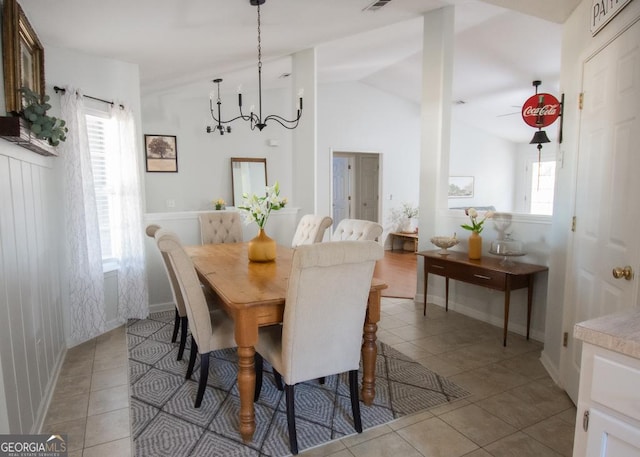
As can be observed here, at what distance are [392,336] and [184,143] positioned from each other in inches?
185

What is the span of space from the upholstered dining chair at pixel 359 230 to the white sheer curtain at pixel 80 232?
2.16m

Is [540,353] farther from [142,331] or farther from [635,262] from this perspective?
[142,331]

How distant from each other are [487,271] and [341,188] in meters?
5.04

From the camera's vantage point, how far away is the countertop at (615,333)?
3.37 ft

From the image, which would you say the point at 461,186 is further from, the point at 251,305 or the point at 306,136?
the point at 251,305

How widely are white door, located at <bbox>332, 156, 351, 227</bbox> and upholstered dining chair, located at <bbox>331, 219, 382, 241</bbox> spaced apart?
4.78m

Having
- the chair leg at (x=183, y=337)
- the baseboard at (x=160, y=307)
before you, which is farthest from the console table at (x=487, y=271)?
the baseboard at (x=160, y=307)

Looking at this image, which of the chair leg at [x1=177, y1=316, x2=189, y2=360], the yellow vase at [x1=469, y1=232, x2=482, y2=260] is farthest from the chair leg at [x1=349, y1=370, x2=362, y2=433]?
the yellow vase at [x1=469, y1=232, x2=482, y2=260]

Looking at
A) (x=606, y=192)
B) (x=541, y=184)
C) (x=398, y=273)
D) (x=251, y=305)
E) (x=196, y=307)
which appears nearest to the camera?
(x=251, y=305)

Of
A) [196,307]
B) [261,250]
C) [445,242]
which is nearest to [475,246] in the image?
[445,242]

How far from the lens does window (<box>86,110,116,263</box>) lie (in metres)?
3.64

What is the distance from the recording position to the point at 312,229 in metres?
3.79

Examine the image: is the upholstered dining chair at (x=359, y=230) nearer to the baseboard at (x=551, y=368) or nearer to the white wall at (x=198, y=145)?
A: the baseboard at (x=551, y=368)

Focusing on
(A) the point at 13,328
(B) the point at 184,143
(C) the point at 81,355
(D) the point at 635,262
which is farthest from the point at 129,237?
(D) the point at 635,262
